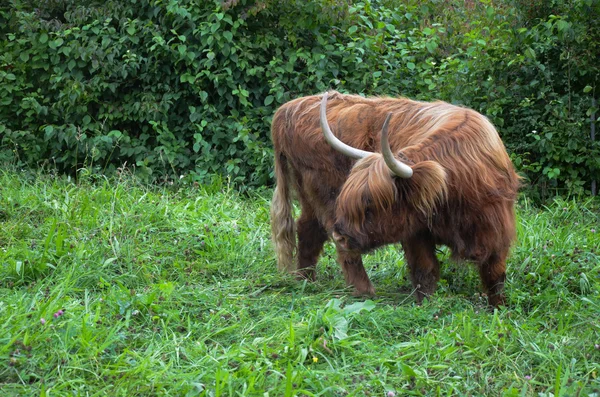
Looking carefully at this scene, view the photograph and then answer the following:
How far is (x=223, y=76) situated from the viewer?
761cm

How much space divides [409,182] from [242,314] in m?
1.26

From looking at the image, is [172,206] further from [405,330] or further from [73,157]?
[405,330]

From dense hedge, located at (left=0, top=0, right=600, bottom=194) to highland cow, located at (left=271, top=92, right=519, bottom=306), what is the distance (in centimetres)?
223

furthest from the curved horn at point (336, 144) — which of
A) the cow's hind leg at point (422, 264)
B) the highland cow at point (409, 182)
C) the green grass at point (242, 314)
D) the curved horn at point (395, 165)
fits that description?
the green grass at point (242, 314)

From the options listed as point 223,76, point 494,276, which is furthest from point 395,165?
point 223,76

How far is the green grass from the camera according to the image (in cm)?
345

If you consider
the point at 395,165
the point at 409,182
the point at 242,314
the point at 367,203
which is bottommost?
the point at 242,314

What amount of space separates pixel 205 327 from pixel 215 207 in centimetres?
262

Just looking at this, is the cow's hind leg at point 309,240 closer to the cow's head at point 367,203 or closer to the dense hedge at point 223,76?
the cow's head at point 367,203

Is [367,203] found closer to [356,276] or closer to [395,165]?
[395,165]

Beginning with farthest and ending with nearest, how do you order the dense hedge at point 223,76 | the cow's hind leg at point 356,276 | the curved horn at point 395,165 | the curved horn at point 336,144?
the dense hedge at point 223,76 → the cow's hind leg at point 356,276 → the curved horn at point 336,144 → the curved horn at point 395,165

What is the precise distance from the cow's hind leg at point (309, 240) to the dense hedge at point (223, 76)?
76.2 inches

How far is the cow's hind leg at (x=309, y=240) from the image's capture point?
5.58 meters

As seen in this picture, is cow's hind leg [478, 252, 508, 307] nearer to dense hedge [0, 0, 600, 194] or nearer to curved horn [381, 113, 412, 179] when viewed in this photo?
curved horn [381, 113, 412, 179]
